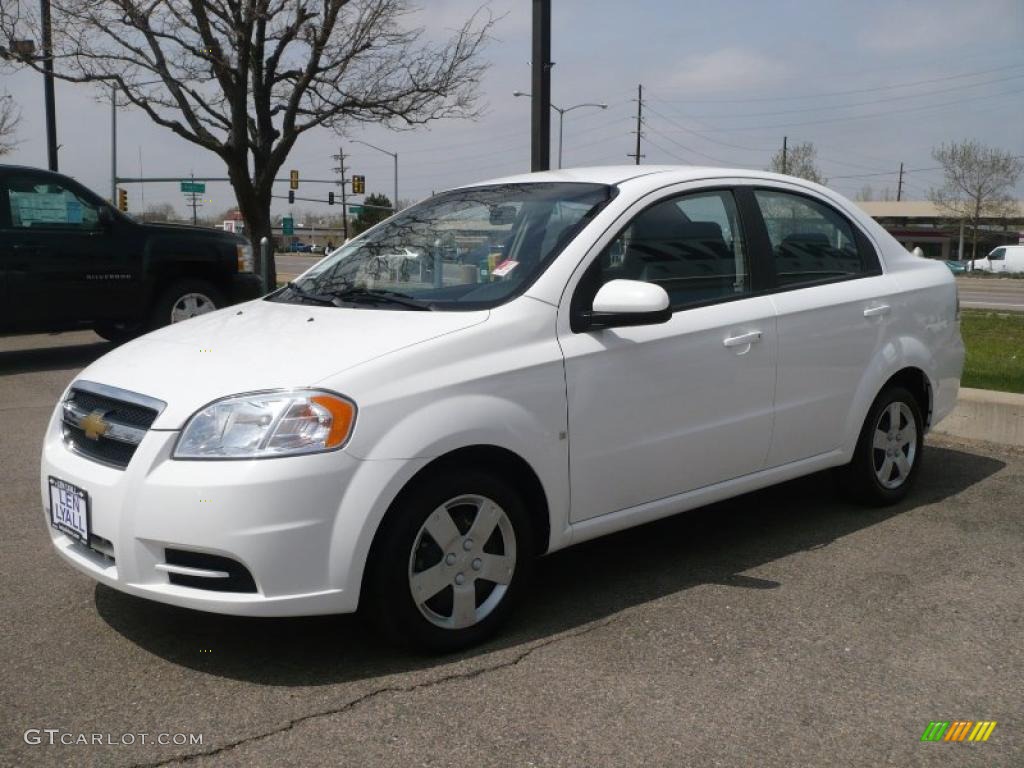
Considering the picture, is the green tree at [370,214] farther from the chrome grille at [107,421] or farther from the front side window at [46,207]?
the chrome grille at [107,421]

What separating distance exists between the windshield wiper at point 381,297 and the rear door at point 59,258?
6356 millimetres

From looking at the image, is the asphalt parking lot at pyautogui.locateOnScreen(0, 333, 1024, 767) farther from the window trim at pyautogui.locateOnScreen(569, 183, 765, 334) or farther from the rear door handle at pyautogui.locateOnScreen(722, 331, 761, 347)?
the window trim at pyautogui.locateOnScreen(569, 183, 765, 334)

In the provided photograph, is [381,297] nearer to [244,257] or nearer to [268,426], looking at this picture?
[268,426]

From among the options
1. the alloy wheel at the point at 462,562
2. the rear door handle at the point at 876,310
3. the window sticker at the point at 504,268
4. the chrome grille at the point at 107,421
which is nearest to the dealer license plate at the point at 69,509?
the chrome grille at the point at 107,421

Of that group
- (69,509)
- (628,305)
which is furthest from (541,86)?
(69,509)

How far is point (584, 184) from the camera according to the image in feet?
14.8

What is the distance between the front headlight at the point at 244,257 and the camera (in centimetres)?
1114

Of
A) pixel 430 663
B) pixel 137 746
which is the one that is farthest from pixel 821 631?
pixel 137 746

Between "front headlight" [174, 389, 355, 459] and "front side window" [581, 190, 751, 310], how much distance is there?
3.84ft

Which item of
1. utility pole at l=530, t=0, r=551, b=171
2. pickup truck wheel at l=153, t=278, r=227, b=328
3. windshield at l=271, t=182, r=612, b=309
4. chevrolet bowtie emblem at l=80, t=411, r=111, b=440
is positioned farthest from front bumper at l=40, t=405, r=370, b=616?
pickup truck wheel at l=153, t=278, r=227, b=328

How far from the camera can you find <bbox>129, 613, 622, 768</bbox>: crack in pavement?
2.99 metres

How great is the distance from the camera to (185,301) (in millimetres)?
10773

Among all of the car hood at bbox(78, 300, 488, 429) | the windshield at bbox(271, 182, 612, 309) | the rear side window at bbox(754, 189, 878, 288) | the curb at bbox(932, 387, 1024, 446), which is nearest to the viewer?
the car hood at bbox(78, 300, 488, 429)

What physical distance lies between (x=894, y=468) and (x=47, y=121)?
673 inches
